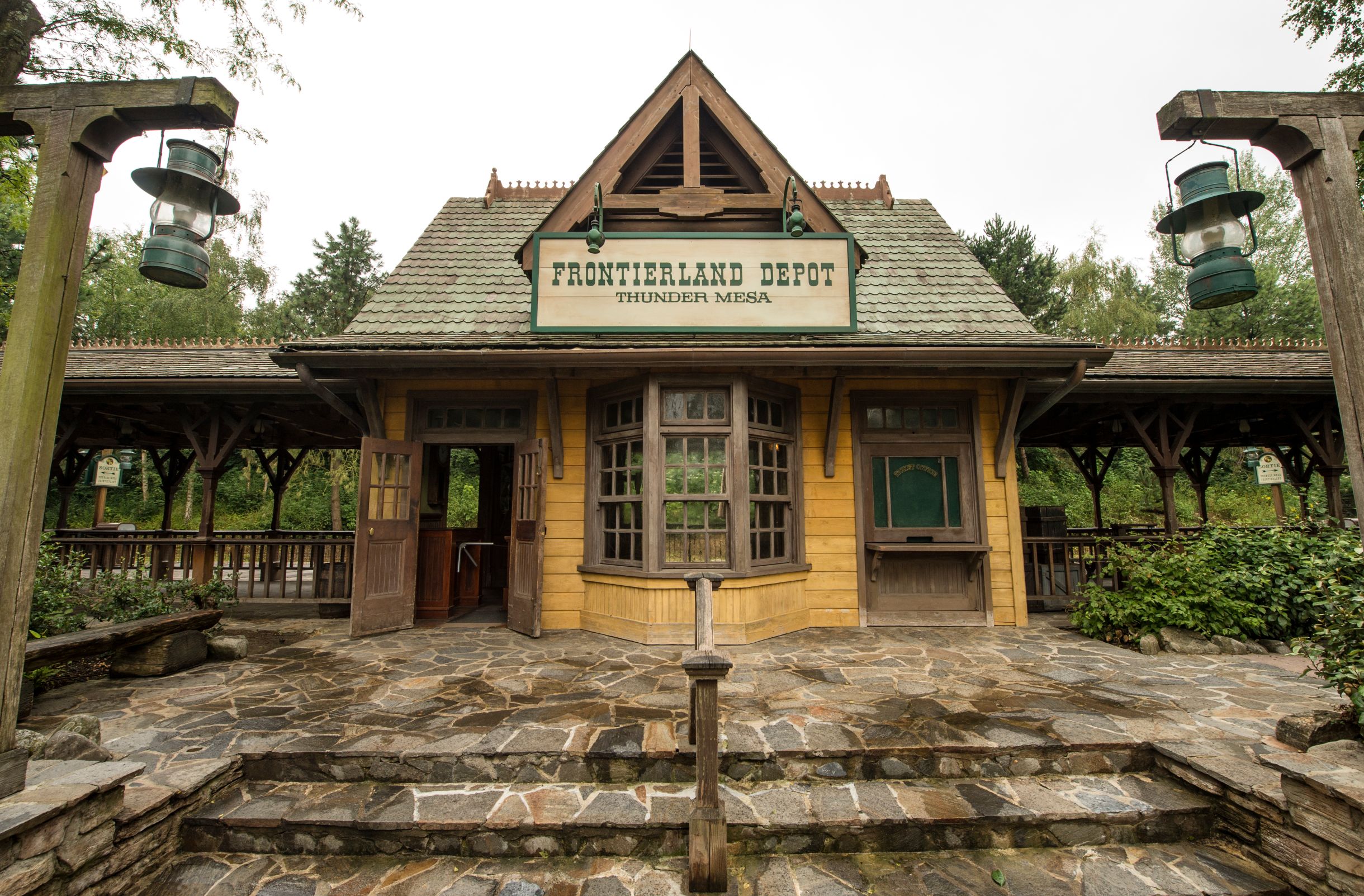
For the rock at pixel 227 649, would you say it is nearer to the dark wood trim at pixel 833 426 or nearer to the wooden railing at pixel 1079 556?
the dark wood trim at pixel 833 426

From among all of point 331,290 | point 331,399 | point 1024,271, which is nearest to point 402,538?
point 331,399

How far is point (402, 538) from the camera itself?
20.8ft

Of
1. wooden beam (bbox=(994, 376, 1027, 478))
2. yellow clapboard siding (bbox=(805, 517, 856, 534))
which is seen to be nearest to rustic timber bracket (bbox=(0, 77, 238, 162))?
yellow clapboard siding (bbox=(805, 517, 856, 534))

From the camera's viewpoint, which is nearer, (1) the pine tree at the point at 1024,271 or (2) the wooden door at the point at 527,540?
(2) the wooden door at the point at 527,540

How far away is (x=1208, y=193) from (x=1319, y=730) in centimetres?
299

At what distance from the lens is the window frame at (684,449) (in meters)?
5.71

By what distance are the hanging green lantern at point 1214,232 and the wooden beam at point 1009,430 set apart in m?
3.43

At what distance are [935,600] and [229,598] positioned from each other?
27.2 ft

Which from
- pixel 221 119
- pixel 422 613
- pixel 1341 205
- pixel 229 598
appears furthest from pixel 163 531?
pixel 1341 205

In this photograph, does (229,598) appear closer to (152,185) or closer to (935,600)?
(152,185)

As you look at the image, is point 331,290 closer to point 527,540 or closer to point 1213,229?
point 527,540

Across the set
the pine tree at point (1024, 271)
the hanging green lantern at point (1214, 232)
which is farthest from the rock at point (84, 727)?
the pine tree at point (1024, 271)

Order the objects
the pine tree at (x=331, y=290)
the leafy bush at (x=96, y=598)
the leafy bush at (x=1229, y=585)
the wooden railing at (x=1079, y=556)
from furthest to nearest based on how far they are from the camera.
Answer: the pine tree at (x=331, y=290)
the wooden railing at (x=1079, y=556)
the leafy bush at (x=1229, y=585)
the leafy bush at (x=96, y=598)

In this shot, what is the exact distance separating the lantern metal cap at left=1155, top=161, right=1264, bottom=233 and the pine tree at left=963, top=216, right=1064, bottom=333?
19682mm
